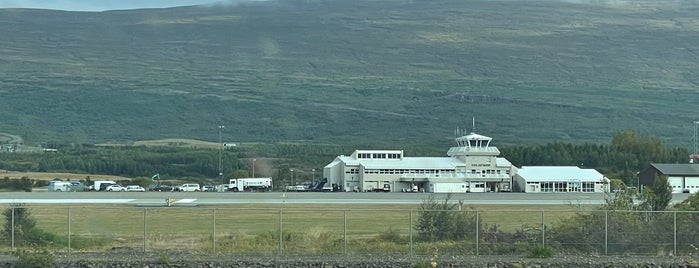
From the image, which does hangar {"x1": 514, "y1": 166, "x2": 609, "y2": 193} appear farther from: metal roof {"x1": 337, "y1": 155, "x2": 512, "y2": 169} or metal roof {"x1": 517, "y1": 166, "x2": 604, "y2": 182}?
metal roof {"x1": 337, "y1": 155, "x2": 512, "y2": 169}

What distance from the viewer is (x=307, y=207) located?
70.7m

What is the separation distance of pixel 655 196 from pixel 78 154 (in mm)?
143802

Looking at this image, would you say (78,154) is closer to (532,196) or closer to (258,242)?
(532,196)

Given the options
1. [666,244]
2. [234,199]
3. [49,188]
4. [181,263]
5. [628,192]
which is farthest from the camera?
[49,188]

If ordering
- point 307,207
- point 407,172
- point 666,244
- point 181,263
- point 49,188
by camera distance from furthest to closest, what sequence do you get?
point 407,172 < point 49,188 < point 307,207 < point 666,244 < point 181,263

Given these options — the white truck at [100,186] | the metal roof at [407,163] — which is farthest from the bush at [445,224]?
the white truck at [100,186]

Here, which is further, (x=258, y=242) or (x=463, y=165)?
(x=463, y=165)

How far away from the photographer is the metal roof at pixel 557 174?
108 meters

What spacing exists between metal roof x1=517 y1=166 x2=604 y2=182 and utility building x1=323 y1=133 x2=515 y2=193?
2.13 metres

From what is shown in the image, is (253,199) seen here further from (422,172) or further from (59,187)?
(422,172)

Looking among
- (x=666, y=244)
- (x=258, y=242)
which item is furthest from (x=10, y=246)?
(x=666, y=244)

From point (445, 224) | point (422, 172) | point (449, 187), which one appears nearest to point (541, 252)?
point (445, 224)

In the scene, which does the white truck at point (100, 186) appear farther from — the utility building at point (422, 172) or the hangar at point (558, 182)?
the hangar at point (558, 182)

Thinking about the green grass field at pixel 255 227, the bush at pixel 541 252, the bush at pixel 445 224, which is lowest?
the green grass field at pixel 255 227
